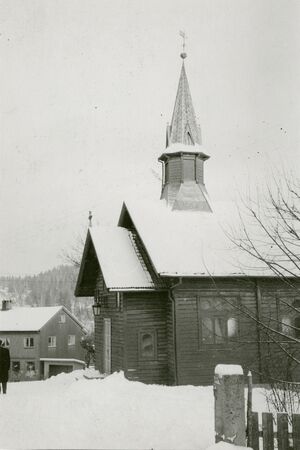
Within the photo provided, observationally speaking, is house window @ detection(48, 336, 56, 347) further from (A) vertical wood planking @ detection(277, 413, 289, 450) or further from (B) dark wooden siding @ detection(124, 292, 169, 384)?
(A) vertical wood planking @ detection(277, 413, 289, 450)

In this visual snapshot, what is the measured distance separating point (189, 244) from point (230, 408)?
1067 cm

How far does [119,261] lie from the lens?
1723cm

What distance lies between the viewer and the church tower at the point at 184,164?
20328 mm

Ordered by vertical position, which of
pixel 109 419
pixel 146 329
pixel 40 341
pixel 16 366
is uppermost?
pixel 146 329

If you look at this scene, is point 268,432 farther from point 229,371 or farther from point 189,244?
point 189,244

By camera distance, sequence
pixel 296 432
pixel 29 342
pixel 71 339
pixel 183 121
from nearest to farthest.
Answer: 1. pixel 296 432
2. pixel 183 121
3. pixel 29 342
4. pixel 71 339

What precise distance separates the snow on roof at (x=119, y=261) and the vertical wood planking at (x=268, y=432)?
961 cm

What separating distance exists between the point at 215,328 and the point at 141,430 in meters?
8.36

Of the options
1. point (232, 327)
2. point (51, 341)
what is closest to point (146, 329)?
point (232, 327)

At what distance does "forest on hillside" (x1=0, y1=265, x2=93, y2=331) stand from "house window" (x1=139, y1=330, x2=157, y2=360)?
12270cm

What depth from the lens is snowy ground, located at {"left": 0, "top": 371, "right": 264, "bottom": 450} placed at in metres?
7.57

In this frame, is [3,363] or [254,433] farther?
[3,363]

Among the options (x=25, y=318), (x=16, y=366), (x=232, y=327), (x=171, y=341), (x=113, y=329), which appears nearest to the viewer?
(x=171, y=341)

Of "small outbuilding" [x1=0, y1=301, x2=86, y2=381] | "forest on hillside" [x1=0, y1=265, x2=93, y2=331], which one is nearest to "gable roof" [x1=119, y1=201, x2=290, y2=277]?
"small outbuilding" [x1=0, y1=301, x2=86, y2=381]
